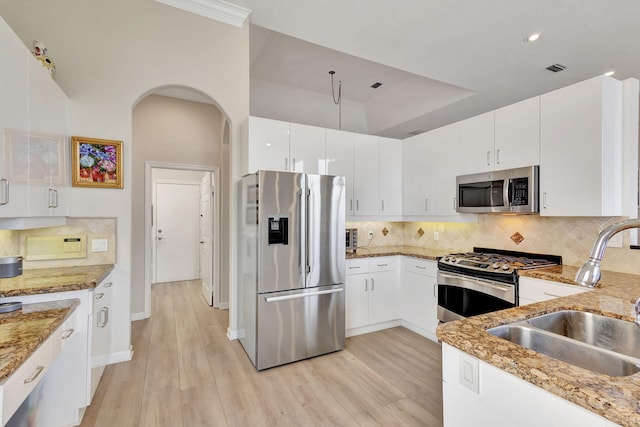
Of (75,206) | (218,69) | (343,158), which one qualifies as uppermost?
(218,69)

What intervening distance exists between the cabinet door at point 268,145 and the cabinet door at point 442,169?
177 centimetres

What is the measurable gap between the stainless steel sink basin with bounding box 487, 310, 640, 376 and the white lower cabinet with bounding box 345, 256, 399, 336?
2.11 metres

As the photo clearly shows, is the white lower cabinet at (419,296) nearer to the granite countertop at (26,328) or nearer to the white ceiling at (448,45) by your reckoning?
the white ceiling at (448,45)

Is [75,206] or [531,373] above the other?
[75,206]

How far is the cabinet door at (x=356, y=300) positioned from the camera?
3383mm

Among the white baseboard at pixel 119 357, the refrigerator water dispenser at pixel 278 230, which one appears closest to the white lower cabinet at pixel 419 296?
the refrigerator water dispenser at pixel 278 230

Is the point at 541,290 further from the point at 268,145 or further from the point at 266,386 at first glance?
the point at 268,145

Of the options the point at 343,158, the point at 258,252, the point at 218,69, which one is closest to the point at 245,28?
the point at 218,69

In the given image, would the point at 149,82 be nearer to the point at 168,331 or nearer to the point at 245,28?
the point at 245,28

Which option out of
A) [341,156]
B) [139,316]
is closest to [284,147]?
[341,156]

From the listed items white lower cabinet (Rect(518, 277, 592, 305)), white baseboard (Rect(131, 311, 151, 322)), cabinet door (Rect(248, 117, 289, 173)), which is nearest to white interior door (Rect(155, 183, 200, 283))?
white baseboard (Rect(131, 311, 151, 322))

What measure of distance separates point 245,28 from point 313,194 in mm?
1942

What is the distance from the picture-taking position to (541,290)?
2367mm

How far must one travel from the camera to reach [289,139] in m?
3.25
